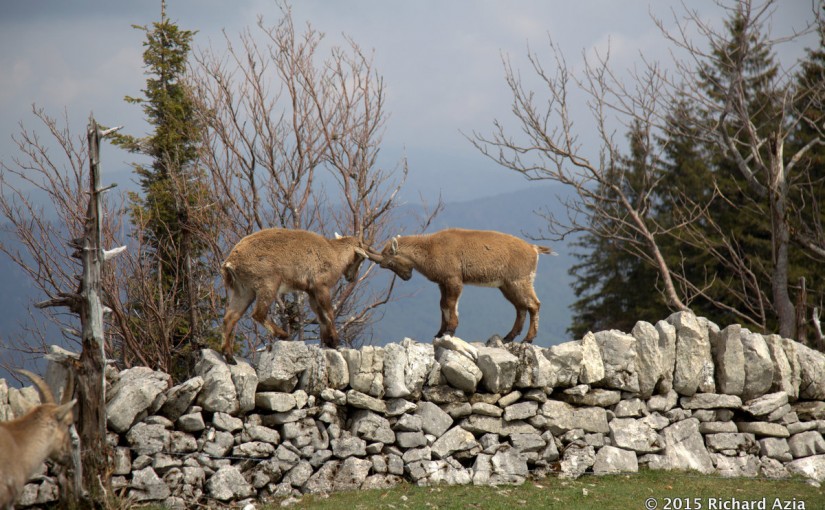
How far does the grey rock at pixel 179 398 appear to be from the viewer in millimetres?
9539

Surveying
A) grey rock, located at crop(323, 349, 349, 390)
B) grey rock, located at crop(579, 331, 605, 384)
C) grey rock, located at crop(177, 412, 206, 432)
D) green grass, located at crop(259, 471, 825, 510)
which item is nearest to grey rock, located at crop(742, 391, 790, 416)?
green grass, located at crop(259, 471, 825, 510)

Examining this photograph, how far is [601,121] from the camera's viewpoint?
1869 cm

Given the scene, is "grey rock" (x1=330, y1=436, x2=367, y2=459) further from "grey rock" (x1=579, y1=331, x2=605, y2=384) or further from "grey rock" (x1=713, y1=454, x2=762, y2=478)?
"grey rock" (x1=713, y1=454, x2=762, y2=478)

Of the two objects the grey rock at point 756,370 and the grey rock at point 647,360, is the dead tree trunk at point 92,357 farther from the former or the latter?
the grey rock at point 756,370

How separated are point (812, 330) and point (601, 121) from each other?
1155 centimetres

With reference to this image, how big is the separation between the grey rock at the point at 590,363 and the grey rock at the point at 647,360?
2.27 ft

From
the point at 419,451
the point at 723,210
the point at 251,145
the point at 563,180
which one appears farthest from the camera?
the point at 723,210

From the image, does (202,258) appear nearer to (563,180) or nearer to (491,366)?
(563,180)

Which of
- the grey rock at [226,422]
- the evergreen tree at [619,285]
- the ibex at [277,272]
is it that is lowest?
the grey rock at [226,422]

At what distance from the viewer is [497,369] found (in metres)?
10.9

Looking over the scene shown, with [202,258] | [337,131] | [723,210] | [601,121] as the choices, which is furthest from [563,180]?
[723,210]

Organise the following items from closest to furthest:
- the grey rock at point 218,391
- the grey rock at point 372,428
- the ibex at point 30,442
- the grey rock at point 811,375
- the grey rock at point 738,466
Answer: the ibex at point 30,442 → the grey rock at point 218,391 → the grey rock at point 372,428 → the grey rock at point 738,466 → the grey rock at point 811,375

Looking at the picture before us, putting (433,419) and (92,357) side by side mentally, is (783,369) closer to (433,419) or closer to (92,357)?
(433,419)

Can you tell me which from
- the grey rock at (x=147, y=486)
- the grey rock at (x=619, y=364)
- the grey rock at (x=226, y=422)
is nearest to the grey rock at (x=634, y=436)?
the grey rock at (x=619, y=364)
